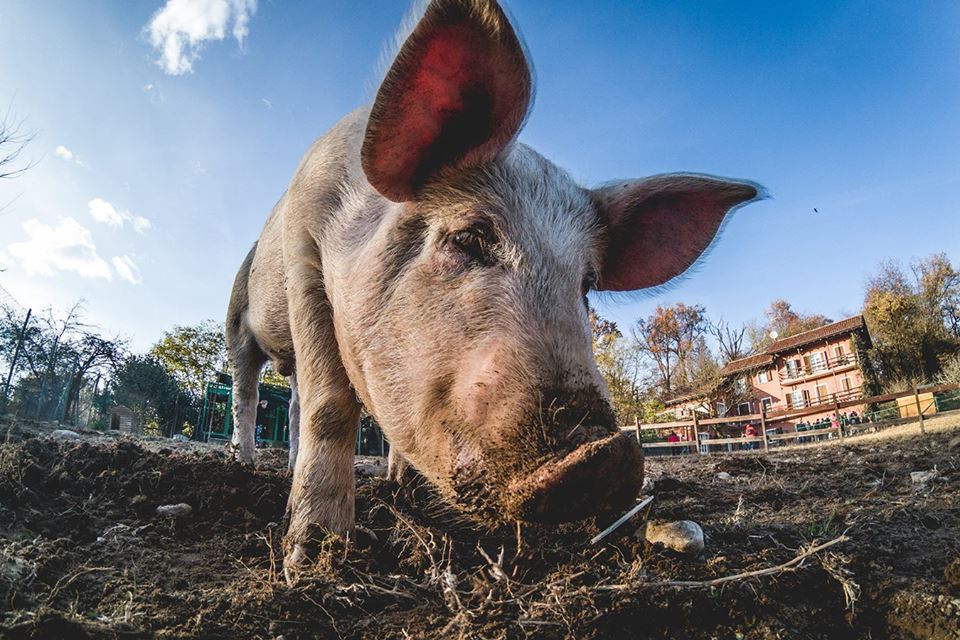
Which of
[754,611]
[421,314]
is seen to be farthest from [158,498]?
[754,611]

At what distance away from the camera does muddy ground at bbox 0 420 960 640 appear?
1.78 metres

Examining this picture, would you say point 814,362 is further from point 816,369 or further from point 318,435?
point 318,435

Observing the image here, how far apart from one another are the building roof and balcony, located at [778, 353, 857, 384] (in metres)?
1.69

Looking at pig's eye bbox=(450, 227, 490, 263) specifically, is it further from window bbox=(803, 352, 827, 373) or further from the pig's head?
window bbox=(803, 352, 827, 373)

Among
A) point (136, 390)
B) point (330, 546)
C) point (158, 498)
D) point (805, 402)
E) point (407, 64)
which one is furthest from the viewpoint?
point (805, 402)

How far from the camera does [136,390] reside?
97.1 ft

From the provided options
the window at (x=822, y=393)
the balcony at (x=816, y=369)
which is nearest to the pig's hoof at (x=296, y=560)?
the balcony at (x=816, y=369)

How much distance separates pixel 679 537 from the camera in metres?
2.51

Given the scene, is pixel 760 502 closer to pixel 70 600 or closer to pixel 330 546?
pixel 330 546

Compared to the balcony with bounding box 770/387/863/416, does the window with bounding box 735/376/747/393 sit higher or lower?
higher

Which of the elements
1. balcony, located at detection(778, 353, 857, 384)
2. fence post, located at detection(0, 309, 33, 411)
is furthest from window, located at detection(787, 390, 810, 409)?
fence post, located at detection(0, 309, 33, 411)

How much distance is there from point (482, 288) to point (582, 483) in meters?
0.94

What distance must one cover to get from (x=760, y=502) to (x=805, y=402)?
2042 inches

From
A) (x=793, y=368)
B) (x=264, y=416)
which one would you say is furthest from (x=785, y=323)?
(x=264, y=416)
